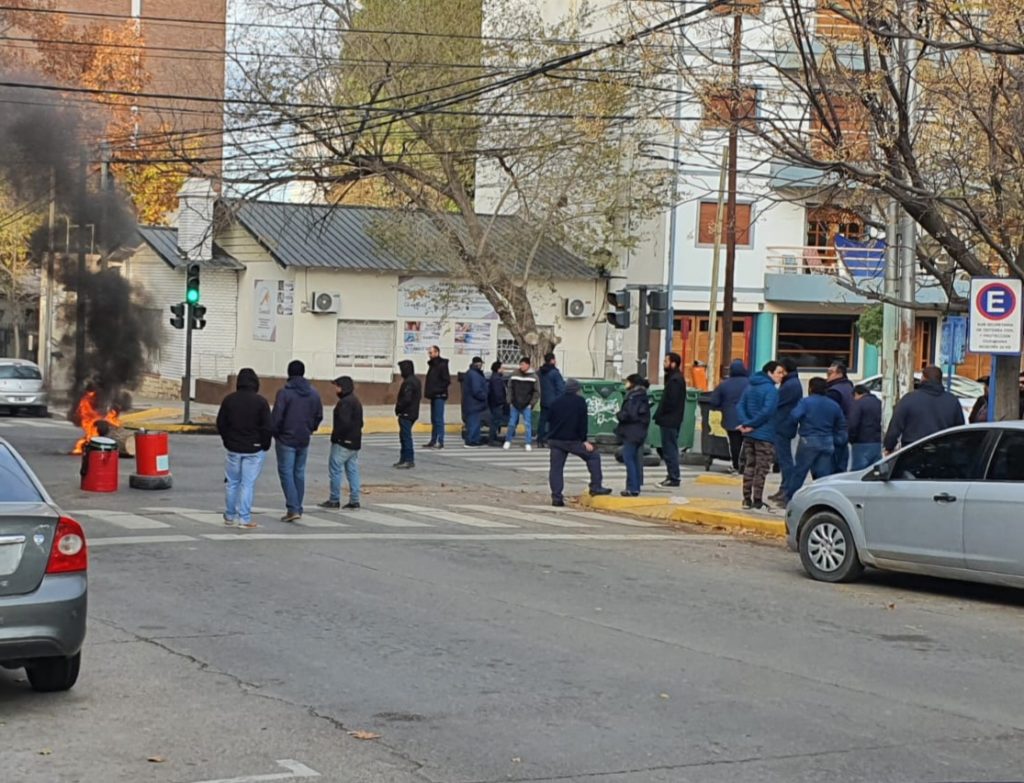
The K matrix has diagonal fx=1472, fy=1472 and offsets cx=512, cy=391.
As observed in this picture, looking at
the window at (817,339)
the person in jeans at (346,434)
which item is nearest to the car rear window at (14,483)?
the person in jeans at (346,434)

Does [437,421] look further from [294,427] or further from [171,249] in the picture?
[171,249]

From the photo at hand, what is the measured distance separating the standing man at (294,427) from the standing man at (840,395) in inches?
260

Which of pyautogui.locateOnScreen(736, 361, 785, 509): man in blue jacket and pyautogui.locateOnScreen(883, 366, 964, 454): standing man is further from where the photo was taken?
pyautogui.locateOnScreen(736, 361, 785, 509): man in blue jacket

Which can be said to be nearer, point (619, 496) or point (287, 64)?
point (619, 496)

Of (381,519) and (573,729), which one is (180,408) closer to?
(381,519)

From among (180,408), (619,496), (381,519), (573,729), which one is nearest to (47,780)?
(573,729)

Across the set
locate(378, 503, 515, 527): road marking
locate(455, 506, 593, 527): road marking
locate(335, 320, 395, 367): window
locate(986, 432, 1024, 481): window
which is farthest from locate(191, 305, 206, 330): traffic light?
locate(986, 432, 1024, 481): window

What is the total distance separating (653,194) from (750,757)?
27913 mm

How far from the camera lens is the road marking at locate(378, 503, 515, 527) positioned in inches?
679

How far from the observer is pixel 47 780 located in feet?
20.4

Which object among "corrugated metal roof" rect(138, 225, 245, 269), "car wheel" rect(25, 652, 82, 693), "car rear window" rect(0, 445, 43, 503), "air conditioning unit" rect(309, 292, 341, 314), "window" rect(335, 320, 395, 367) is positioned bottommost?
"car wheel" rect(25, 652, 82, 693)

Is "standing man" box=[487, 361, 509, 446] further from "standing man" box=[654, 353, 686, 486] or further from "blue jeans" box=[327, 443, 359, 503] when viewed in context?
"blue jeans" box=[327, 443, 359, 503]

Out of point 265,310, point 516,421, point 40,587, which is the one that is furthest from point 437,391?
point 40,587

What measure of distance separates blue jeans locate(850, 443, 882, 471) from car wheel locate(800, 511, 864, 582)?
5033mm
